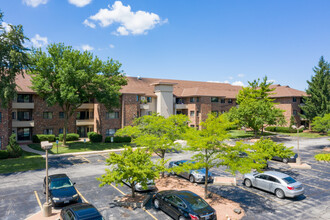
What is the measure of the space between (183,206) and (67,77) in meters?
24.3

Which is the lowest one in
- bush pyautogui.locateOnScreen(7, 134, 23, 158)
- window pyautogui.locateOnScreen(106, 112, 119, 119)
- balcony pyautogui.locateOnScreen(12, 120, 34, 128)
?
bush pyautogui.locateOnScreen(7, 134, 23, 158)

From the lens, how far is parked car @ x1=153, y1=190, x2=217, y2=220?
1189 cm

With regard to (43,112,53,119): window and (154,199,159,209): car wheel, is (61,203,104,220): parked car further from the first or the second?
(43,112,53,119): window

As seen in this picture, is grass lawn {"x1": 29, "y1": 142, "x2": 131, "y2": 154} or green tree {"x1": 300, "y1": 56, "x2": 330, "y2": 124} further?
green tree {"x1": 300, "y1": 56, "x2": 330, "y2": 124}

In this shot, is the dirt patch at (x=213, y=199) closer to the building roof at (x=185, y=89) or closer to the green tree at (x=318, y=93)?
the building roof at (x=185, y=89)

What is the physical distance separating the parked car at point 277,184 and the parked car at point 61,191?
1386cm

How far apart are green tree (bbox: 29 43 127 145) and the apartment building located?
170 inches

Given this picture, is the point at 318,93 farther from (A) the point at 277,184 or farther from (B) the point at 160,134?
(B) the point at 160,134

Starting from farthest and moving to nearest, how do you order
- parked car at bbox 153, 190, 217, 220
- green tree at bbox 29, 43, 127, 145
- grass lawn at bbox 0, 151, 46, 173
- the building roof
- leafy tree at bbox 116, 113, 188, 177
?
1. the building roof
2. green tree at bbox 29, 43, 127, 145
3. grass lawn at bbox 0, 151, 46, 173
4. leafy tree at bbox 116, 113, 188, 177
5. parked car at bbox 153, 190, 217, 220

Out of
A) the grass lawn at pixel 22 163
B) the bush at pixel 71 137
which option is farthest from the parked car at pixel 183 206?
the bush at pixel 71 137

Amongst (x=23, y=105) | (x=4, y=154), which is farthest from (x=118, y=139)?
(x=4, y=154)

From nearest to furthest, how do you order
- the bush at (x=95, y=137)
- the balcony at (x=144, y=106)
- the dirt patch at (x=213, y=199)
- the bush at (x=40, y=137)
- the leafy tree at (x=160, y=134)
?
the dirt patch at (x=213, y=199)
the leafy tree at (x=160, y=134)
the bush at (x=40, y=137)
the bush at (x=95, y=137)
the balcony at (x=144, y=106)

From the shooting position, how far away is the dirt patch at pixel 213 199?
1352 centimetres

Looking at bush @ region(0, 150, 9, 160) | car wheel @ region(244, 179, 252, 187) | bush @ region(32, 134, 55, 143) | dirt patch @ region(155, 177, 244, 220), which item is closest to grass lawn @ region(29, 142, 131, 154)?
bush @ region(32, 134, 55, 143)
